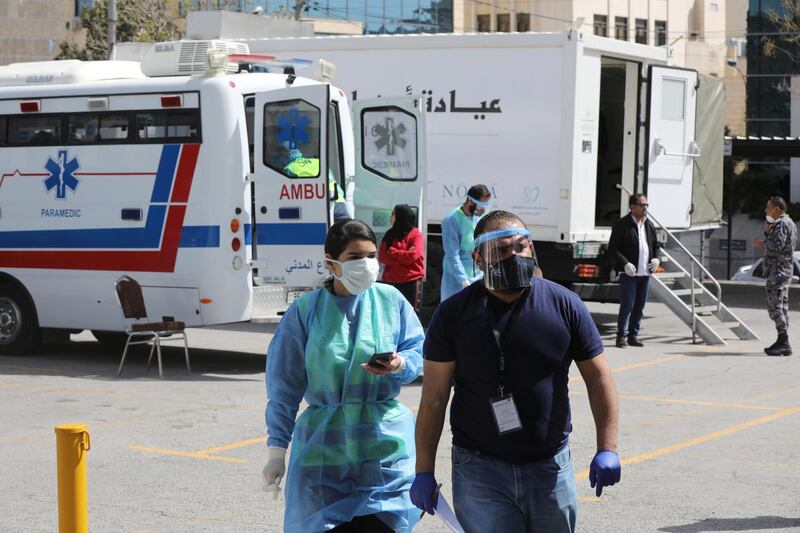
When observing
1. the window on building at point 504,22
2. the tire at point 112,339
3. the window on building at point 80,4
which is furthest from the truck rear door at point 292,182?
the window on building at point 504,22

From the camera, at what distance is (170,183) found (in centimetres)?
1355

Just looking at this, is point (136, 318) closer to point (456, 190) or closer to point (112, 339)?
point (112, 339)

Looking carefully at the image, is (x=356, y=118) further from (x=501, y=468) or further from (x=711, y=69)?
(x=711, y=69)

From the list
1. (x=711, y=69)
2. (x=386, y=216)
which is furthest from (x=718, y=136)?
(x=711, y=69)

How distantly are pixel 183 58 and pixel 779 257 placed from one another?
6.68 m

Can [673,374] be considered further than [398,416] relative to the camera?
Yes

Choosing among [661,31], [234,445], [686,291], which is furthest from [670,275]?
[661,31]

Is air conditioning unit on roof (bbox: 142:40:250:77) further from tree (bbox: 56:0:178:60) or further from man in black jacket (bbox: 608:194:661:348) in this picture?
tree (bbox: 56:0:178:60)

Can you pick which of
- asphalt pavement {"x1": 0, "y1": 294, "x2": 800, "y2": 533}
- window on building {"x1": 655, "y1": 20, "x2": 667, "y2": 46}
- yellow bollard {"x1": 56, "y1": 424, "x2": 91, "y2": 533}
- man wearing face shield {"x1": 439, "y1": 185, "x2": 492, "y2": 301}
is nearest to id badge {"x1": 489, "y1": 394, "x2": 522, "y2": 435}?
yellow bollard {"x1": 56, "y1": 424, "x2": 91, "y2": 533}

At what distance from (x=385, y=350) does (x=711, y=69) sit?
62780mm

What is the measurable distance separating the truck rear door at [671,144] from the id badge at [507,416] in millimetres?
13419

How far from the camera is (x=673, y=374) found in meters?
13.6

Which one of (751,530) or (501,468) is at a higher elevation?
(501,468)

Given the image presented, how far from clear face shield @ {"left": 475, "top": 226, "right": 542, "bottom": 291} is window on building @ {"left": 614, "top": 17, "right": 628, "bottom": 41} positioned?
5866 centimetres
